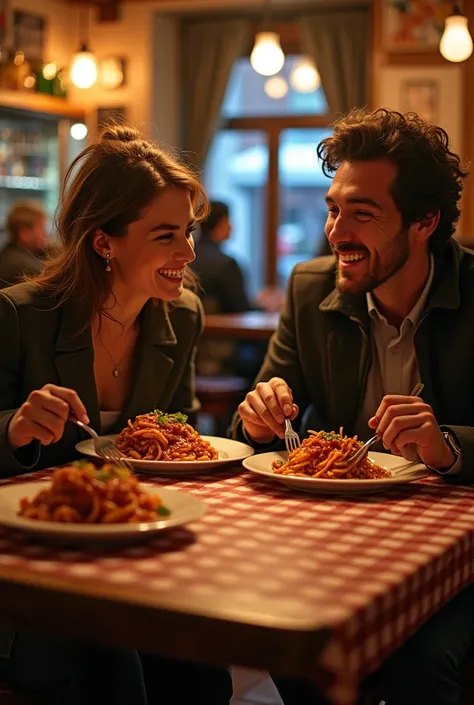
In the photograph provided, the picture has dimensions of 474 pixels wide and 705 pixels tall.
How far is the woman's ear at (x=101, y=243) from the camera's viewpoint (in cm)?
243

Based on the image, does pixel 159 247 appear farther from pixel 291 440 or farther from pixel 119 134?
pixel 291 440

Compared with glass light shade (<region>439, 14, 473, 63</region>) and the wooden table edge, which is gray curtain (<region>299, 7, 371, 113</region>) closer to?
glass light shade (<region>439, 14, 473, 63</region>)

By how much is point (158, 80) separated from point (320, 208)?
185 cm

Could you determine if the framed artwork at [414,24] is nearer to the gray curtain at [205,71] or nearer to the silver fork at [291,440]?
the gray curtain at [205,71]

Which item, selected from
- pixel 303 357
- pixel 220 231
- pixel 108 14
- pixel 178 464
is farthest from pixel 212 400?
pixel 108 14

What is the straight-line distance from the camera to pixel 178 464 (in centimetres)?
198

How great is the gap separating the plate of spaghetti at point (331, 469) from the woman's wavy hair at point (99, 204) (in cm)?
64

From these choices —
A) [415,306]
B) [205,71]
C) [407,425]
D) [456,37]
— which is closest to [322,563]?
[407,425]

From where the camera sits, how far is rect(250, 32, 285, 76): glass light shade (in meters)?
6.50

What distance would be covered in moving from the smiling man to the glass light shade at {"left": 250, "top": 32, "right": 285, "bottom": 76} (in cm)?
414

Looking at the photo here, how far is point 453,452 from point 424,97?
238 inches

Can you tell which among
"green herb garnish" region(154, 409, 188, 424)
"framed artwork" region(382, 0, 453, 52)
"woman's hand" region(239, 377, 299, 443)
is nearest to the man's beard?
"woman's hand" region(239, 377, 299, 443)

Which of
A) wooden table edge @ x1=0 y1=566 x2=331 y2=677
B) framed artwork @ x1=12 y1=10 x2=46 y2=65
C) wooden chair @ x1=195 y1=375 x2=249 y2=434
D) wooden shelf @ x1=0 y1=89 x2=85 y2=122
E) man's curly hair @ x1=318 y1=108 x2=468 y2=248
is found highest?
framed artwork @ x1=12 y1=10 x2=46 y2=65

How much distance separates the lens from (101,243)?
2443mm
